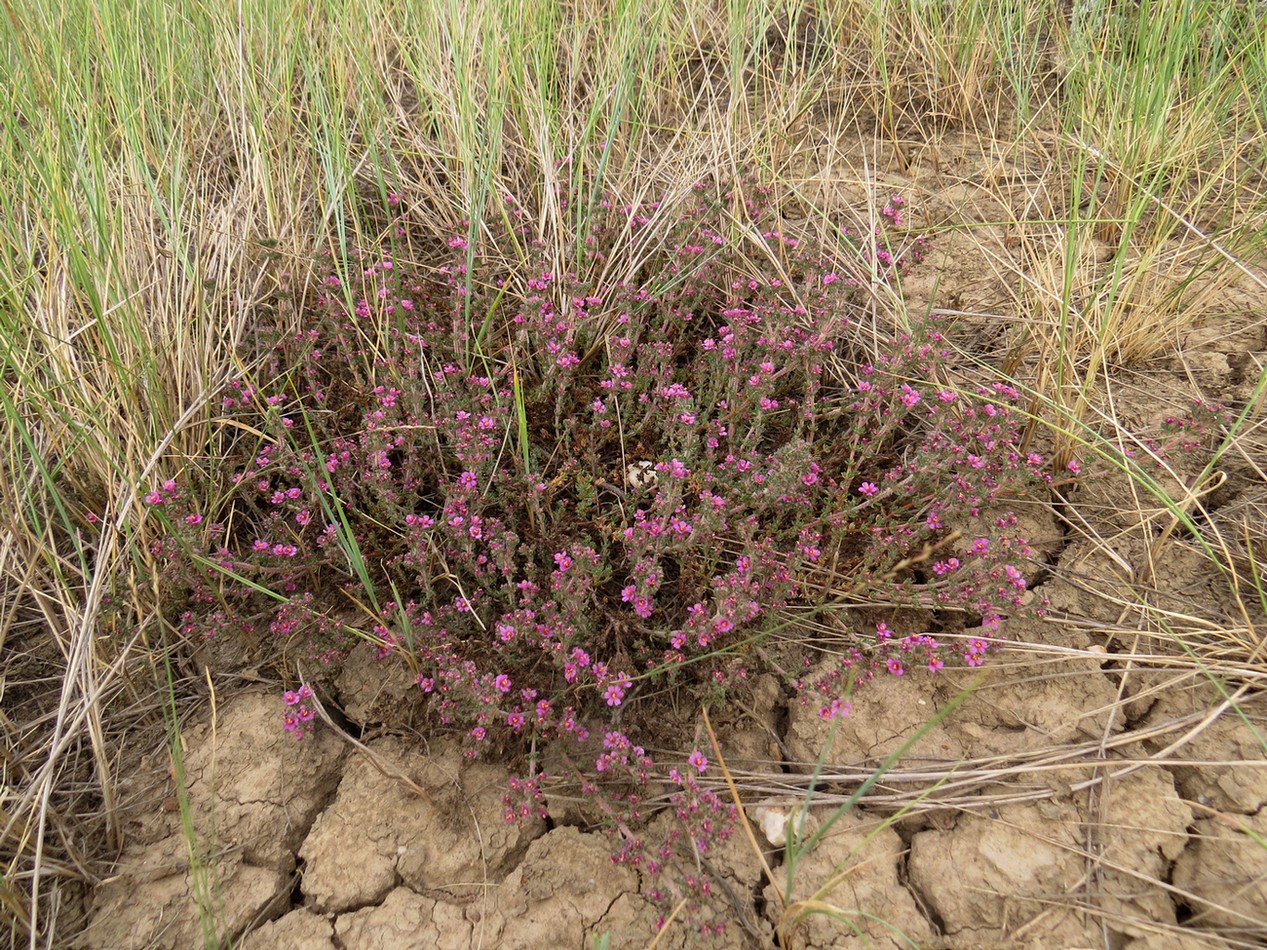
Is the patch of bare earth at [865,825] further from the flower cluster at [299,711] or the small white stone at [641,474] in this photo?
the small white stone at [641,474]

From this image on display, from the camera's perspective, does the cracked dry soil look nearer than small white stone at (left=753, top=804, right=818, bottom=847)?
Yes

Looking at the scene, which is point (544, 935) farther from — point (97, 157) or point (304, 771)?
point (97, 157)

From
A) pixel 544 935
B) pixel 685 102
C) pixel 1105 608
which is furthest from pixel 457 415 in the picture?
pixel 685 102

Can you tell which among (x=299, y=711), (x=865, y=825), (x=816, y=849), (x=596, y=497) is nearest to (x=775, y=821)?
(x=816, y=849)

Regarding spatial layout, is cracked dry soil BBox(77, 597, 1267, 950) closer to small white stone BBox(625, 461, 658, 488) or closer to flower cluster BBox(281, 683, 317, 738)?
flower cluster BBox(281, 683, 317, 738)

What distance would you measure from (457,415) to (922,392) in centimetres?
161

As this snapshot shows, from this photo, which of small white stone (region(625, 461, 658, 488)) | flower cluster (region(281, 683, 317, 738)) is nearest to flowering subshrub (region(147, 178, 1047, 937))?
small white stone (region(625, 461, 658, 488))

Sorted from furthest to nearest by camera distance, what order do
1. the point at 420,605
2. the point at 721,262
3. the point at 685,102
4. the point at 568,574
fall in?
the point at 685,102, the point at 721,262, the point at 420,605, the point at 568,574

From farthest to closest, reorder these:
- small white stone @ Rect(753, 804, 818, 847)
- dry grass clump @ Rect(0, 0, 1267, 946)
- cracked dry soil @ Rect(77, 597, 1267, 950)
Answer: dry grass clump @ Rect(0, 0, 1267, 946) < small white stone @ Rect(753, 804, 818, 847) < cracked dry soil @ Rect(77, 597, 1267, 950)

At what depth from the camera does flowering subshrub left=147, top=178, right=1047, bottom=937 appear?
2285 mm

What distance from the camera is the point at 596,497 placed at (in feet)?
8.59

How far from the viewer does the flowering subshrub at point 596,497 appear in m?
2.29

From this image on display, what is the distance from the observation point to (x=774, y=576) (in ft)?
7.77

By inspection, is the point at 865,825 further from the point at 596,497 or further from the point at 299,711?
the point at 299,711
